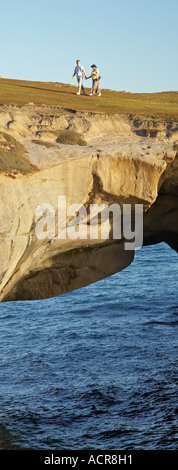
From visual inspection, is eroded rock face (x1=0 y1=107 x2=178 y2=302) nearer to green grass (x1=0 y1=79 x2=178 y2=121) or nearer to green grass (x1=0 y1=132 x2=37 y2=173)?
green grass (x1=0 y1=132 x2=37 y2=173)

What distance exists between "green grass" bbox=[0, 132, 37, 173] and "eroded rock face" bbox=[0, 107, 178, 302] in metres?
0.19

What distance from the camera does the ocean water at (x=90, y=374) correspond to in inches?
605

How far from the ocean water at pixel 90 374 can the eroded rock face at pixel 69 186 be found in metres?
2.99

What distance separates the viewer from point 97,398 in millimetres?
17641

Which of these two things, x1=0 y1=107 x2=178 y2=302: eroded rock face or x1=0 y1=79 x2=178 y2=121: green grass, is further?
x1=0 y1=79 x2=178 y2=121: green grass

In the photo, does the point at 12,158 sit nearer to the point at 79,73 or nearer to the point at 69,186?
the point at 69,186

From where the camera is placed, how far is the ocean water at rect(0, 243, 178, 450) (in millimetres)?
15375

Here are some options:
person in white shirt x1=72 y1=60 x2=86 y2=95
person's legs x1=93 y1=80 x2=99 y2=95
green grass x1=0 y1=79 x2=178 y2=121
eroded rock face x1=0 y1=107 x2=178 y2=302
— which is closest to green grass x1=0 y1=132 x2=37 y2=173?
eroded rock face x1=0 y1=107 x2=178 y2=302

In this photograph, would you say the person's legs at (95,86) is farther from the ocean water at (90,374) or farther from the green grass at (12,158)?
the ocean water at (90,374)

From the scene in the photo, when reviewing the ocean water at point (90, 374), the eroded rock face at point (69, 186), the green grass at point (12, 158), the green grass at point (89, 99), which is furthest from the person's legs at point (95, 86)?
the ocean water at point (90, 374)

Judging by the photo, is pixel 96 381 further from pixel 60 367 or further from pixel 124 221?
pixel 124 221

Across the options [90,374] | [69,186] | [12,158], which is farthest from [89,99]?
[90,374]
